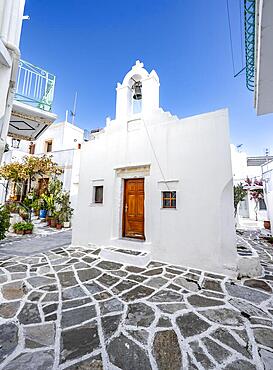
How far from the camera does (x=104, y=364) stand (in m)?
1.83

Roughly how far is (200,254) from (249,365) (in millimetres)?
2790

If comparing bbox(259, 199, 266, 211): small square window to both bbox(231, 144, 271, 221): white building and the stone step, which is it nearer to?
bbox(231, 144, 271, 221): white building

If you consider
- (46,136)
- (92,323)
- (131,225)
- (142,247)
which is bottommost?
(92,323)

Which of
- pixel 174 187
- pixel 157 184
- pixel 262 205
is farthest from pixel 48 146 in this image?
pixel 262 205

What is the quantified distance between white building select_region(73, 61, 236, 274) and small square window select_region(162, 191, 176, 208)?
32 millimetres

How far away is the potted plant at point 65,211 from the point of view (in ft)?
37.8

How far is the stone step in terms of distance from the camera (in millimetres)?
4852

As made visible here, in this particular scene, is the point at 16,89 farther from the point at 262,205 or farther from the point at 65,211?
the point at 262,205

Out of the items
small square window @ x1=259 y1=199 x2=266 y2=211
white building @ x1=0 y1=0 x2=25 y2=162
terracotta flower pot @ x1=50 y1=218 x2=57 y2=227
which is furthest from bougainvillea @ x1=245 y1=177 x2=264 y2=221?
white building @ x1=0 y1=0 x2=25 y2=162

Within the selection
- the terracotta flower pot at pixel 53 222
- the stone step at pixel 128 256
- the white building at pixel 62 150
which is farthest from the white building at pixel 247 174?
the terracotta flower pot at pixel 53 222

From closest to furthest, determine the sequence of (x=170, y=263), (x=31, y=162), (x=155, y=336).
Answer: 1. (x=155, y=336)
2. (x=170, y=263)
3. (x=31, y=162)

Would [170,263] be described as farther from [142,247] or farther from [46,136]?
[46,136]

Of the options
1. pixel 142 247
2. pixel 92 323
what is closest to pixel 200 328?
pixel 92 323

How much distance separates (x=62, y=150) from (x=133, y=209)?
37.8ft
